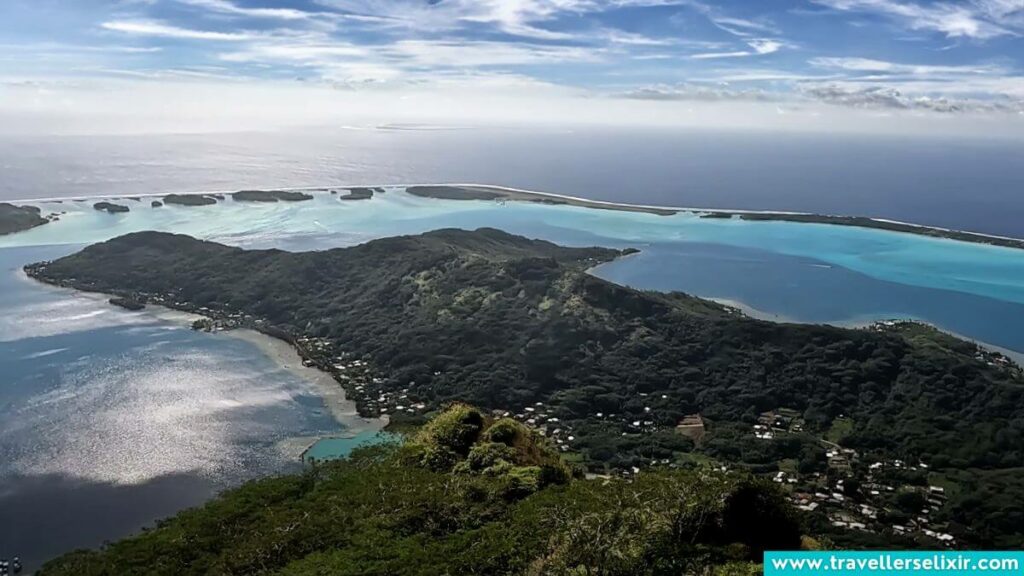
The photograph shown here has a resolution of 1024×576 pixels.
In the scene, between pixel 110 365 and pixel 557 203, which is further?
pixel 557 203

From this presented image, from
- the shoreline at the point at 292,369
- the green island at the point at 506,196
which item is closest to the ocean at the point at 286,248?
the shoreline at the point at 292,369

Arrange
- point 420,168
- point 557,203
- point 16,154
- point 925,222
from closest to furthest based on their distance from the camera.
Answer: point 925,222 < point 557,203 < point 16,154 < point 420,168

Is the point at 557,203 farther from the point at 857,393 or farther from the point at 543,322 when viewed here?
the point at 857,393

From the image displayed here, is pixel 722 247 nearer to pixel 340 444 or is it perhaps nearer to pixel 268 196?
pixel 340 444

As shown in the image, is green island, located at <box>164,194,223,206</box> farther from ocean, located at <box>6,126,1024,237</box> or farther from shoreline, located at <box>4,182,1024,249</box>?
ocean, located at <box>6,126,1024,237</box>

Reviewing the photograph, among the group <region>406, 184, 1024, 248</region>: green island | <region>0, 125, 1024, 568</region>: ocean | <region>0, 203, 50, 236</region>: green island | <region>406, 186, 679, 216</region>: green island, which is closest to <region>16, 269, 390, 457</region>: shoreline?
<region>0, 125, 1024, 568</region>: ocean

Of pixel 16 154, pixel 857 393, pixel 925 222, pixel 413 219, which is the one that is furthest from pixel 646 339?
pixel 16 154

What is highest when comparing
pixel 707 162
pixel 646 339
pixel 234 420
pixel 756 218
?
pixel 707 162

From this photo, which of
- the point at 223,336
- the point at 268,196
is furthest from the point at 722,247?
the point at 268,196
